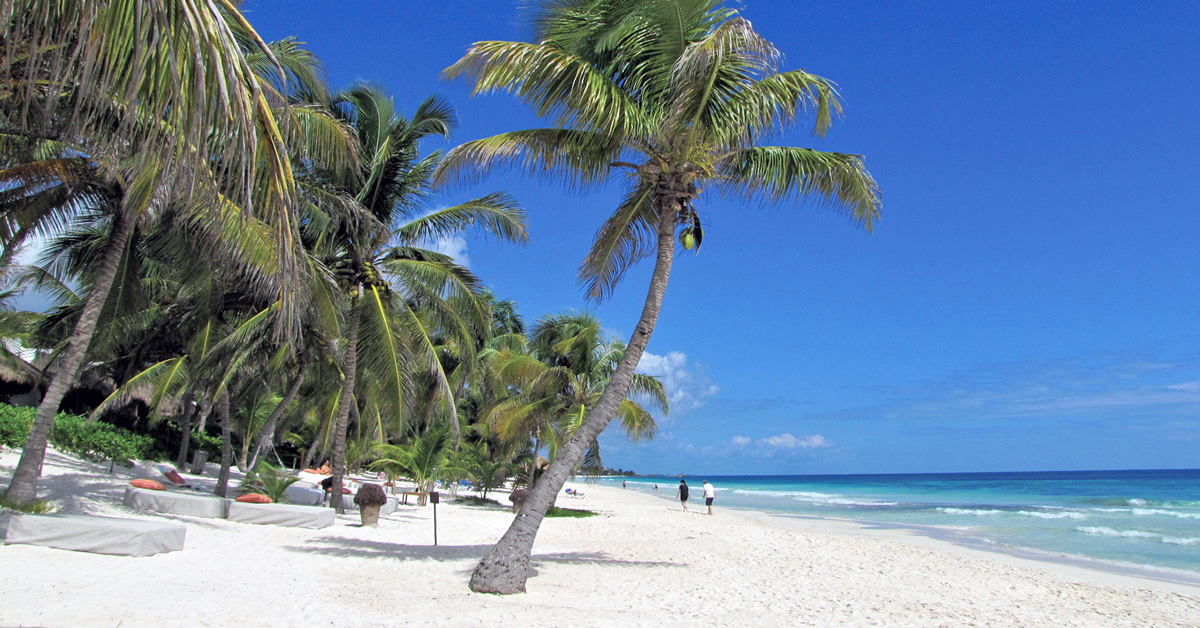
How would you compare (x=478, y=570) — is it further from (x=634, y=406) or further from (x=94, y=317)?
(x=634, y=406)

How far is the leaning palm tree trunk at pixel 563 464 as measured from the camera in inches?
246

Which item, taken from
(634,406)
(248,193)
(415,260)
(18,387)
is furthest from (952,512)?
(18,387)

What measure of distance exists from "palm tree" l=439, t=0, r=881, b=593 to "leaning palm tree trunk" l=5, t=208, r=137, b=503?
4222 mm

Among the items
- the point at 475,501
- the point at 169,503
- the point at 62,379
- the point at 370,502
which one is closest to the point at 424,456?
the point at 475,501

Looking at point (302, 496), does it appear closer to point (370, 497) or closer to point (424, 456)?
point (370, 497)

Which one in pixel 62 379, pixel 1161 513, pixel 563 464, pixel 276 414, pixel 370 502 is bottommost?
pixel 1161 513

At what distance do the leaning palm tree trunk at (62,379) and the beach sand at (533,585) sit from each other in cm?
147

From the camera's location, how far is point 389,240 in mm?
11680

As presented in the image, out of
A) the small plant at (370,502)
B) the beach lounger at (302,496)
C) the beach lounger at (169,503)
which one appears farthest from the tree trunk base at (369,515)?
the beach lounger at (302,496)

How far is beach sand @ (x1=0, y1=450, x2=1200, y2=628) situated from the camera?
5289 mm

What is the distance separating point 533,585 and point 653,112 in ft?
17.3

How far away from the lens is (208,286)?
11141 millimetres

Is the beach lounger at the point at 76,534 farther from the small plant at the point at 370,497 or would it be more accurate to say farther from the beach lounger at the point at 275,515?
the small plant at the point at 370,497

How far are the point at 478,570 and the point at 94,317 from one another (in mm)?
5631
